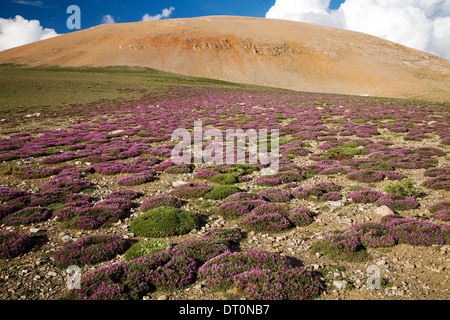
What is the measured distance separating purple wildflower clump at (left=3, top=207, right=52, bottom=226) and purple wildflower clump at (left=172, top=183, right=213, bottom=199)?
594 centimetres

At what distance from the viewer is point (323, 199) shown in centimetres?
1291

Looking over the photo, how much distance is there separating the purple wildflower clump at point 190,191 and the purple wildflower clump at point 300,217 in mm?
5119

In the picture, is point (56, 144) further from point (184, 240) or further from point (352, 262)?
point (352, 262)

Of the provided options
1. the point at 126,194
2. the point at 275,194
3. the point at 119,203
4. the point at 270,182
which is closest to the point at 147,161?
the point at 126,194

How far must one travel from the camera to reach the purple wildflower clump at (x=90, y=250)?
8094mm

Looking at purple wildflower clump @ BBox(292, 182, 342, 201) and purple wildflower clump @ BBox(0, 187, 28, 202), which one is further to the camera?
purple wildflower clump @ BBox(292, 182, 342, 201)

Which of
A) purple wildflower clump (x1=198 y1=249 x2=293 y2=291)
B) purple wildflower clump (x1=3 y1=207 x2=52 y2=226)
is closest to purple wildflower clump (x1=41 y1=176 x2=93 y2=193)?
purple wildflower clump (x1=3 y1=207 x2=52 y2=226)

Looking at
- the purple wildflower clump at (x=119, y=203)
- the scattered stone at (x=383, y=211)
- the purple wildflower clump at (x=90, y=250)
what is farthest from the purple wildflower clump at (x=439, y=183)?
the purple wildflower clump at (x=119, y=203)

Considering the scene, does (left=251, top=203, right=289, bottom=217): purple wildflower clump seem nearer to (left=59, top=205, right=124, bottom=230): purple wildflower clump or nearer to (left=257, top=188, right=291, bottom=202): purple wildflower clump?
(left=257, top=188, right=291, bottom=202): purple wildflower clump

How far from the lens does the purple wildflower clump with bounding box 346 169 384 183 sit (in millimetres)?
15312

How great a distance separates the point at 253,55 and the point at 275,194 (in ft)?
545

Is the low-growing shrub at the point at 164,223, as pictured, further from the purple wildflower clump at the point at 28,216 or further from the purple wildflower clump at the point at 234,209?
the purple wildflower clump at the point at 28,216
